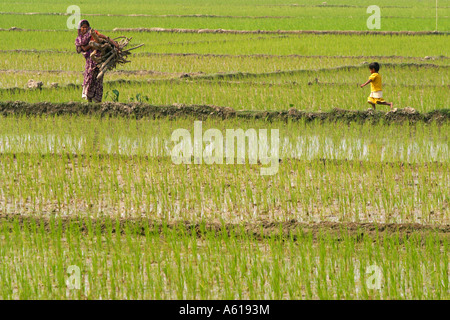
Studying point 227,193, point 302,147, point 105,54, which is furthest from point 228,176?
point 105,54

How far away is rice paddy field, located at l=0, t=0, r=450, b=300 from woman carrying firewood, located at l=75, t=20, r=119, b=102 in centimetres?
16

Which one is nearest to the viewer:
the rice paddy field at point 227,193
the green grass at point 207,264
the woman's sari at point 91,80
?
the green grass at point 207,264

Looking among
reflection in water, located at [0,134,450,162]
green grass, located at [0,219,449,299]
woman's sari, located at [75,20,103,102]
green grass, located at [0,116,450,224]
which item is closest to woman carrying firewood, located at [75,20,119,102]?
woman's sari, located at [75,20,103,102]

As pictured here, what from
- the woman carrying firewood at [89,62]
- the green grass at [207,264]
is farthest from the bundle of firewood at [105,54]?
the green grass at [207,264]

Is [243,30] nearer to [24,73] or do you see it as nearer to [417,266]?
[24,73]

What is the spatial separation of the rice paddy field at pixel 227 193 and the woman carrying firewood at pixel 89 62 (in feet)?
0.53

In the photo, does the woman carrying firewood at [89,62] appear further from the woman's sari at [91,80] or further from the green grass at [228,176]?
the green grass at [228,176]

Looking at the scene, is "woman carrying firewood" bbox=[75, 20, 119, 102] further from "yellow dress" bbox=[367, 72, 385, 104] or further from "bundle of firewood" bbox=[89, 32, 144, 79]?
"yellow dress" bbox=[367, 72, 385, 104]

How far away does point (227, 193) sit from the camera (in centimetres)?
579

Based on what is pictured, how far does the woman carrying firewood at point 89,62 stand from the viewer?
799 centimetres

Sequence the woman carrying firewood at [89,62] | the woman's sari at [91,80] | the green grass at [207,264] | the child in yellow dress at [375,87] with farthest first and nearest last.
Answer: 1. the child in yellow dress at [375,87]
2. the woman's sari at [91,80]
3. the woman carrying firewood at [89,62]
4. the green grass at [207,264]

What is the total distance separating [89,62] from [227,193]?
3253 millimetres

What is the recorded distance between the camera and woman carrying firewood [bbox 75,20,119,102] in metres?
7.99
